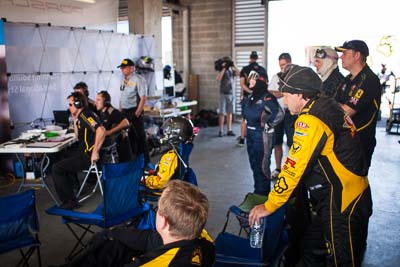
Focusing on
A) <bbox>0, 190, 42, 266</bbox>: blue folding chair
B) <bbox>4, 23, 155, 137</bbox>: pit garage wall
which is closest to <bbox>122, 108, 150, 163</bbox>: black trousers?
<bbox>4, 23, 155, 137</bbox>: pit garage wall

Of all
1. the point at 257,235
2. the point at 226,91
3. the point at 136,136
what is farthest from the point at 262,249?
the point at 226,91

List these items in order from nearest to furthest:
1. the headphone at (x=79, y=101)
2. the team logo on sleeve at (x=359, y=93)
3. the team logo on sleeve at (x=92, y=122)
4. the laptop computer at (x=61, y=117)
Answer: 1. the team logo on sleeve at (x=359, y=93)
2. the team logo on sleeve at (x=92, y=122)
3. the headphone at (x=79, y=101)
4. the laptop computer at (x=61, y=117)

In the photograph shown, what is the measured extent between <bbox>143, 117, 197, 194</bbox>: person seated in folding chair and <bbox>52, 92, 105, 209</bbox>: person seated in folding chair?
1.22 m

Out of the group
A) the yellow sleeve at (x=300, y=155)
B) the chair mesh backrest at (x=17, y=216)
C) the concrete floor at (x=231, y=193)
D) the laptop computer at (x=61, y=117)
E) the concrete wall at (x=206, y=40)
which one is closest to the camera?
the yellow sleeve at (x=300, y=155)

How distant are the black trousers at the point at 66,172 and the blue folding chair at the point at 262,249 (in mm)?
2555

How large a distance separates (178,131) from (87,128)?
1.54 metres

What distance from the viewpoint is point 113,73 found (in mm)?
8531

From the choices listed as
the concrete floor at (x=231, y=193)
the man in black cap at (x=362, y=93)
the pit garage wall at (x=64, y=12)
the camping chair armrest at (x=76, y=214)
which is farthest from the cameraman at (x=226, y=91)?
the camping chair armrest at (x=76, y=214)

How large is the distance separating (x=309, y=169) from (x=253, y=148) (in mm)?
2701

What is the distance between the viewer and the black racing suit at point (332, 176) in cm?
238

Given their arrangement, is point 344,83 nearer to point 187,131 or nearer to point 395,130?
point 187,131

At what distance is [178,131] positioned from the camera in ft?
13.3

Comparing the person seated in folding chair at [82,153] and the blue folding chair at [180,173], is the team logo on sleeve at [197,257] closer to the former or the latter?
the blue folding chair at [180,173]

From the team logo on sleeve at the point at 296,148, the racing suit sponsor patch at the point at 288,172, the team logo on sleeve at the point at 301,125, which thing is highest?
the team logo on sleeve at the point at 301,125
